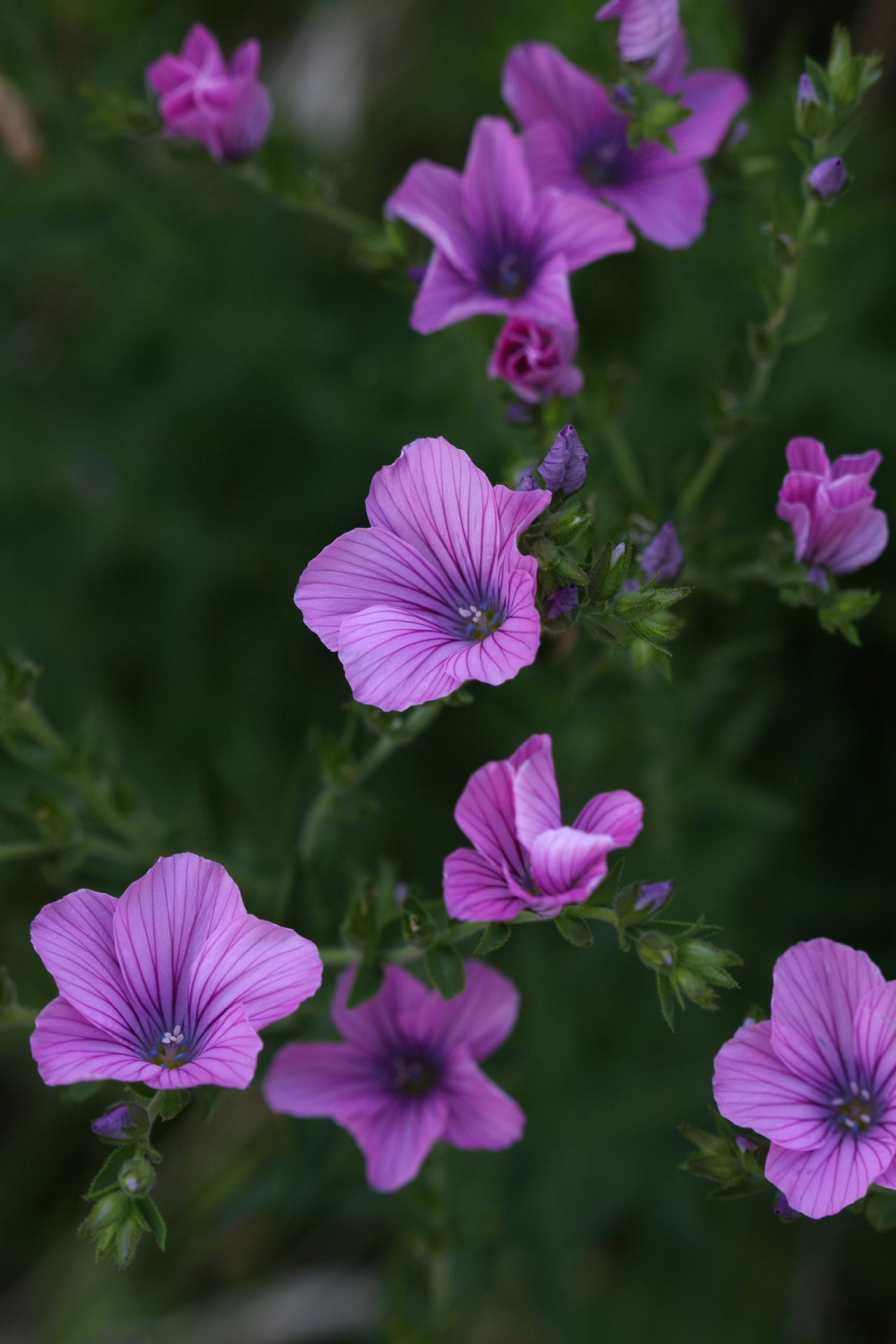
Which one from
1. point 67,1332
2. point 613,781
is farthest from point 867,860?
point 67,1332

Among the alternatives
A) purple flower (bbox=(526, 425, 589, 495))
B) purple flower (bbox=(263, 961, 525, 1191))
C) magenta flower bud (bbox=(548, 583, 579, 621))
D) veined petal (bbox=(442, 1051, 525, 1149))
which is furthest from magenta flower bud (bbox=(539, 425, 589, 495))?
veined petal (bbox=(442, 1051, 525, 1149))

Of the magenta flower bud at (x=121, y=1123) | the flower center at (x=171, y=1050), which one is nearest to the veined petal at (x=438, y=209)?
the flower center at (x=171, y=1050)

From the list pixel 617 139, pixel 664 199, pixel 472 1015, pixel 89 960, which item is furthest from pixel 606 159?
pixel 89 960

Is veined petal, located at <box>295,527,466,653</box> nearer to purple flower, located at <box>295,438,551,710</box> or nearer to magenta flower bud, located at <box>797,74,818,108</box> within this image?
purple flower, located at <box>295,438,551,710</box>

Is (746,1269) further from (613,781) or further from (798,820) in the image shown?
(613,781)

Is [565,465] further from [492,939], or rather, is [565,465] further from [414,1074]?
[414,1074]

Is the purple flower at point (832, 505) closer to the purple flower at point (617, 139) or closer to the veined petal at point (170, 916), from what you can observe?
the purple flower at point (617, 139)

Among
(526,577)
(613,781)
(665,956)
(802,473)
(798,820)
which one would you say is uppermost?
(526,577)
